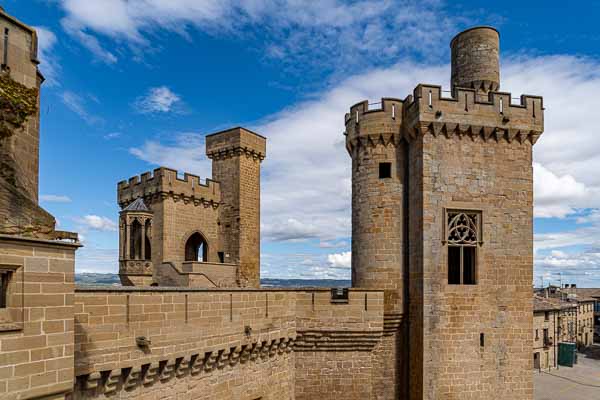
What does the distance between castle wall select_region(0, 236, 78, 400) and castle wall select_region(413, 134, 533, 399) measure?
11.3 meters

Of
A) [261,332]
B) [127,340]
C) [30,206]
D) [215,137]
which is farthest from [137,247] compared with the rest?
[30,206]

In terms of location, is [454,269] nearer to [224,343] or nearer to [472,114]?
[472,114]

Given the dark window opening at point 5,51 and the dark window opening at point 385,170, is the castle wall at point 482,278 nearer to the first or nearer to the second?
the dark window opening at point 385,170

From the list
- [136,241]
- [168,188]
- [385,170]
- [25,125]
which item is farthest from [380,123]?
[136,241]

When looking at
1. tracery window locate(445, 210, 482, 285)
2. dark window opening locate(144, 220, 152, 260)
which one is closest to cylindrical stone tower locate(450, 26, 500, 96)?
tracery window locate(445, 210, 482, 285)

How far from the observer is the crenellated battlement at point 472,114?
48.9ft

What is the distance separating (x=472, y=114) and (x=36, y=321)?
14478 mm

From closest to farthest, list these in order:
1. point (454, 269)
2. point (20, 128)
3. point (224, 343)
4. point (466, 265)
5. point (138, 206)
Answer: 1. point (20, 128)
2. point (224, 343)
3. point (466, 265)
4. point (454, 269)
5. point (138, 206)

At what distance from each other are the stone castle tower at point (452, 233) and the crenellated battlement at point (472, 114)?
4 cm

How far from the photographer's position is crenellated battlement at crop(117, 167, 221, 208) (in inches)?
1017

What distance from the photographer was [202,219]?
91.1 feet

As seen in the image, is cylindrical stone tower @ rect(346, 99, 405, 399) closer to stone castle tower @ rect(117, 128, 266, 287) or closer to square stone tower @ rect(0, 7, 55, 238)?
stone castle tower @ rect(117, 128, 266, 287)

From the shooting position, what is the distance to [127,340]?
862 centimetres

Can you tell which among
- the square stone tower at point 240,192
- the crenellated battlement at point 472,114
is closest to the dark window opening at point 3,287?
the crenellated battlement at point 472,114
